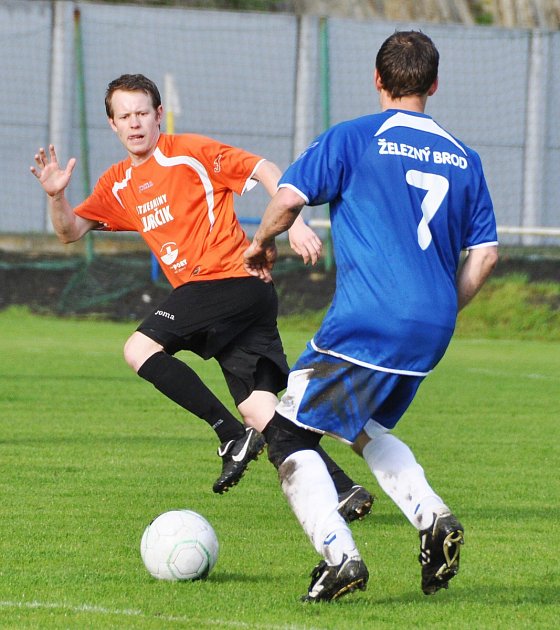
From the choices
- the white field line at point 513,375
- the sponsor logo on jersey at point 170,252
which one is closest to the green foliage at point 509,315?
the white field line at point 513,375

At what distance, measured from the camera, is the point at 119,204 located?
6.74 meters

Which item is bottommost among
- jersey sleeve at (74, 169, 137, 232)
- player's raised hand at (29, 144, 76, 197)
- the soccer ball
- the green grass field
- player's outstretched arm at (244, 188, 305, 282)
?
the green grass field

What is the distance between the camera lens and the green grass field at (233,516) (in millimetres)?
4367

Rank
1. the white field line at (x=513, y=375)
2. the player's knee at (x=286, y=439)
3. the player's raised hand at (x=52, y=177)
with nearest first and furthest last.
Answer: the player's knee at (x=286, y=439) < the player's raised hand at (x=52, y=177) < the white field line at (x=513, y=375)

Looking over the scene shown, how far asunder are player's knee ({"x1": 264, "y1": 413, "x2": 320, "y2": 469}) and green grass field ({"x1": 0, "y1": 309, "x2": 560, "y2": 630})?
483 mm

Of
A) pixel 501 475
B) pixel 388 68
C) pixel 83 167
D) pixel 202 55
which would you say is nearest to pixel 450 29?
pixel 202 55

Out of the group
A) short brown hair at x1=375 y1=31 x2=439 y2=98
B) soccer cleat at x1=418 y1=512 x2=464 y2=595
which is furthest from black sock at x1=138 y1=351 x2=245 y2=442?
short brown hair at x1=375 y1=31 x2=439 y2=98

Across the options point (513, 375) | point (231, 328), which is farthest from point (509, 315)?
point (231, 328)

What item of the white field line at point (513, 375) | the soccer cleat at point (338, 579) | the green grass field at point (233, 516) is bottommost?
the white field line at point (513, 375)

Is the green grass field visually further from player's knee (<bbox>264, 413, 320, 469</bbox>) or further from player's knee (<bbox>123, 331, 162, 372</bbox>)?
player's knee (<bbox>123, 331, 162, 372</bbox>)

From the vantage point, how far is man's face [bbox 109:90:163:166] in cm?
660

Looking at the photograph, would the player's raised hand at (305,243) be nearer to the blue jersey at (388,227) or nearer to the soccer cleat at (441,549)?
the blue jersey at (388,227)

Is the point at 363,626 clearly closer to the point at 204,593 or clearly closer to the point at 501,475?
the point at 204,593

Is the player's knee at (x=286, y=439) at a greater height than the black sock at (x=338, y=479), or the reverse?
the player's knee at (x=286, y=439)
